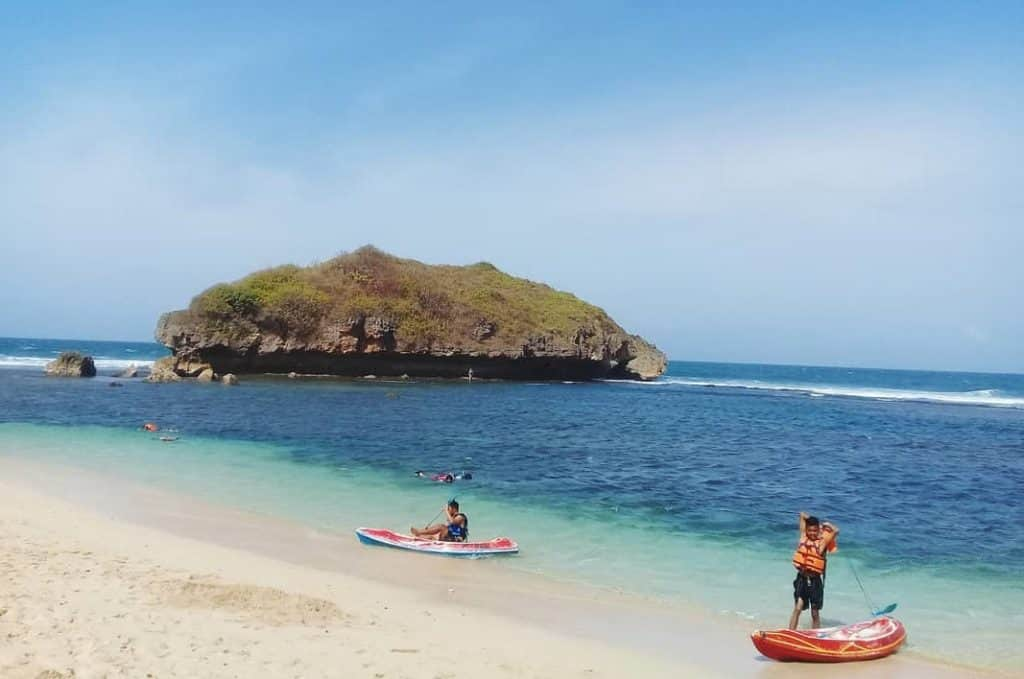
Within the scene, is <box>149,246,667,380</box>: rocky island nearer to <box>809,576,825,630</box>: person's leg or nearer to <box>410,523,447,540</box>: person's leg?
<box>410,523,447,540</box>: person's leg

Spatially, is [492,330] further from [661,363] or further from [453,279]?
[661,363]

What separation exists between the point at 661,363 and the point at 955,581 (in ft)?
286

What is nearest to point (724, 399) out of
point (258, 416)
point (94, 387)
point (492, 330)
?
point (492, 330)

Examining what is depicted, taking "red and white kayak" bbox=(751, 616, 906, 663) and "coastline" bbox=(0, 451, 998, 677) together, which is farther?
"red and white kayak" bbox=(751, 616, 906, 663)

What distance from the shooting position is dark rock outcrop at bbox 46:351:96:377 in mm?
64188

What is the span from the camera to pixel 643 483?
2391 centimetres

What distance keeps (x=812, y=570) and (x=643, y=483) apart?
12.4 m

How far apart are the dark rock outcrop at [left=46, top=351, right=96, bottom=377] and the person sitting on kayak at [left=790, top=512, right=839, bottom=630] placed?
2606 inches

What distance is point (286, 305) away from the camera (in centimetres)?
6838

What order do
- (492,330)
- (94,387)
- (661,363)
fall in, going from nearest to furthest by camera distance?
(94,387) → (492,330) → (661,363)

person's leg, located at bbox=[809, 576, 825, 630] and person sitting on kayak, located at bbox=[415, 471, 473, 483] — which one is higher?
person's leg, located at bbox=[809, 576, 825, 630]

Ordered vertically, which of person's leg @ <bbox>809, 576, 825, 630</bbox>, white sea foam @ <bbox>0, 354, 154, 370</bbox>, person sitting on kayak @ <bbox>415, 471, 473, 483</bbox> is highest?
white sea foam @ <bbox>0, 354, 154, 370</bbox>

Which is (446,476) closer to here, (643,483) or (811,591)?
(643,483)

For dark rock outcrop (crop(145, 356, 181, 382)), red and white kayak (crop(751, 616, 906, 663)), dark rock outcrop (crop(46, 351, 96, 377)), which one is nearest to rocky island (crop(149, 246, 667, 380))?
dark rock outcrop (crop(145, 356, 181, 382))
